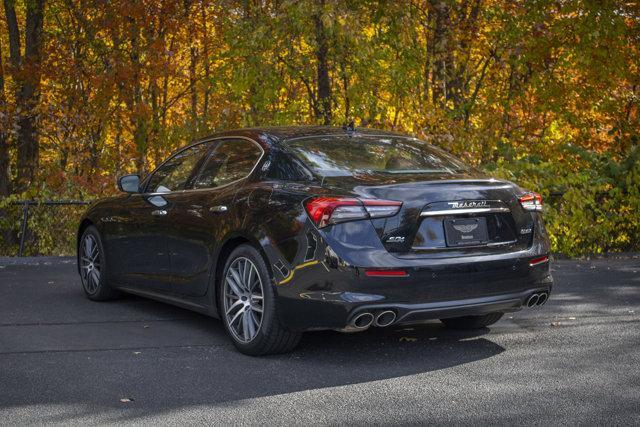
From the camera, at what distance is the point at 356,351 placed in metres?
6.93

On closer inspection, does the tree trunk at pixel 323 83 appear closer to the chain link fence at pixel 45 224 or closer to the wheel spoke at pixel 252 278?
the chain link fence at pixel 45 224

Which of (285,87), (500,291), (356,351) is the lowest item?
(356,351)

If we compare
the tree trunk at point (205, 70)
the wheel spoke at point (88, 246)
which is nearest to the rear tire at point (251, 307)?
the wheel spoke at point (88, 246)

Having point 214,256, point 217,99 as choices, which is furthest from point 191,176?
point 217,99

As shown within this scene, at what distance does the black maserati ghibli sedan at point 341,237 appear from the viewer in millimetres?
6156

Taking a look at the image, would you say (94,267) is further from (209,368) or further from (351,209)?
(351,209)

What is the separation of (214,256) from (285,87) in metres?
9.84

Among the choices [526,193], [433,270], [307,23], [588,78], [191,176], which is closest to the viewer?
[433,270]

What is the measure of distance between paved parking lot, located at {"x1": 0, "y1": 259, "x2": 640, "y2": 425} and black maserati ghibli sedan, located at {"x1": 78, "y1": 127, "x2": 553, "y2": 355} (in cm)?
32

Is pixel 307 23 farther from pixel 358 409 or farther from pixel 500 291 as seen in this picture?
pixel 358 409

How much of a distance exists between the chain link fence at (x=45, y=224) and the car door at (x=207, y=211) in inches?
273

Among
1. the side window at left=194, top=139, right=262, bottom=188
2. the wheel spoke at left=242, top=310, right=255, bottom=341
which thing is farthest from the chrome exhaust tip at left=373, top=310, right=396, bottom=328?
the side window at left=194, top=139, right=262, bottom=188

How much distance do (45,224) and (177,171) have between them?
6.91 meters

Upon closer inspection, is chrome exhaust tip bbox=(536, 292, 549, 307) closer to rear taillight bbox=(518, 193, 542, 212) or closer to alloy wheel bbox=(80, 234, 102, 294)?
rear taillight bbox=(518, 193, 542, 212)
